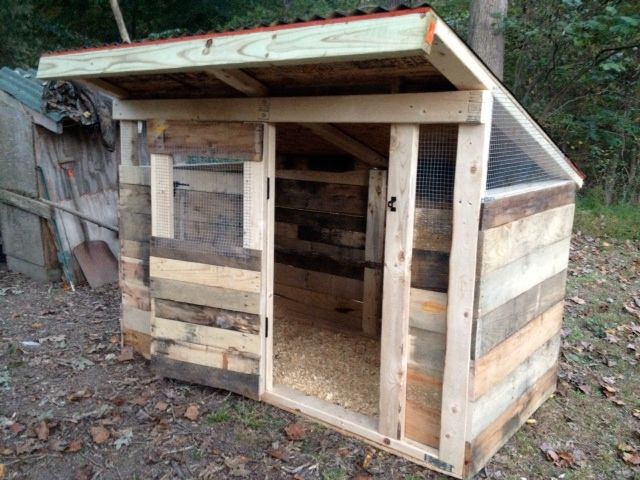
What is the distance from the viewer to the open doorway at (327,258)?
4145 millimetres

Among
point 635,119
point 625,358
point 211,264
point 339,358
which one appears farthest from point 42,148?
point 635,119

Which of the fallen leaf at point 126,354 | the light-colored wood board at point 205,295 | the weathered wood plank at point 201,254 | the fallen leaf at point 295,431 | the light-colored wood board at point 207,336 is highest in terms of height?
the weathered wood plank at point 201,254

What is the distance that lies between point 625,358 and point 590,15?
14.3ft

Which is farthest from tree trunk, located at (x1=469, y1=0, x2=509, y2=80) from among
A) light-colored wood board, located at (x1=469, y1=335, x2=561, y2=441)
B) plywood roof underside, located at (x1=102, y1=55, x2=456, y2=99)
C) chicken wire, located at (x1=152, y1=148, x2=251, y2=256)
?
chicken wire, located at (x1=152, y1=148, x2=251, y2=256)

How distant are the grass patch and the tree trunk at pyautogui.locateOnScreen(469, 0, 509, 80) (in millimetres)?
2959

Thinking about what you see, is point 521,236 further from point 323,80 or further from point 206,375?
point 206,375

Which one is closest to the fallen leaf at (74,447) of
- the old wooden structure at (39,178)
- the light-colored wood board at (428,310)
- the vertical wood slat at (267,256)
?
the vertical wood slat at (267,256)

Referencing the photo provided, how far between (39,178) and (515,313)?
15.9ft

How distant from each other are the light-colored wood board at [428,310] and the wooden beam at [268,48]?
125 cm

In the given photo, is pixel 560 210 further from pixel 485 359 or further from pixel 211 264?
pixel 211 264

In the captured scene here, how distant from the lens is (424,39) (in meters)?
1.92

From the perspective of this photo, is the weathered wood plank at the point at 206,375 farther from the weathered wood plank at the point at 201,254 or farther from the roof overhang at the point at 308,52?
the roof overhang at the point at 308,52

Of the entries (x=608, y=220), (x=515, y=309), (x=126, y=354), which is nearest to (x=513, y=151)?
(x=515, y=309)

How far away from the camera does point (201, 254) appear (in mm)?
3486
